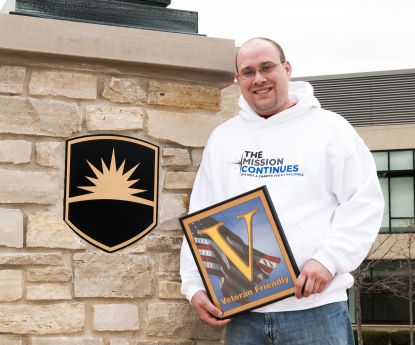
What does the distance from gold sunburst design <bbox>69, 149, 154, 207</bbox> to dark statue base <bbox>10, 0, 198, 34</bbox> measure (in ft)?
2.31

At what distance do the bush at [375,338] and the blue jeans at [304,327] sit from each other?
1065 inches

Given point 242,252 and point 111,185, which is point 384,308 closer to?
point 111,185

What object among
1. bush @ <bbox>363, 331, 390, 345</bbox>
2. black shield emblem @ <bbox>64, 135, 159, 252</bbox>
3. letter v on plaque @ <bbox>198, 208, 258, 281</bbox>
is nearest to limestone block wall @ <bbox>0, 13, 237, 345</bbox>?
black shield emblem @ <bbox>64, 135, 159, 252</bbox>

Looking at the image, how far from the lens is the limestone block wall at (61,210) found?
14.8 feet

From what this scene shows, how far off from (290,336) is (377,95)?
3525 cm

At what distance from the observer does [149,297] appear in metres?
4.75

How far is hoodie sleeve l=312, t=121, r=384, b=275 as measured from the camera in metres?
3.99

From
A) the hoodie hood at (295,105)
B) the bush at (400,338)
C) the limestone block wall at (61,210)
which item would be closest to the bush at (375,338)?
the bush at (400,338)

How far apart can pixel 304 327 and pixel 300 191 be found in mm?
603

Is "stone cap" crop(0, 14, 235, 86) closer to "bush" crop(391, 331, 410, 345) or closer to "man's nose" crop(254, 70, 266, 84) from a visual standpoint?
"man's nose" crop(254, 70, 266, 84)

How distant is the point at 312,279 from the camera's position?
395 cm

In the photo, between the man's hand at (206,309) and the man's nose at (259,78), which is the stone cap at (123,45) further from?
the man's hand at (206,309)

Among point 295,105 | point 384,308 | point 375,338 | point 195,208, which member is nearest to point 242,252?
point 195,208

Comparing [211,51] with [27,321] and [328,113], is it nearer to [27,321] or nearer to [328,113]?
[328,113]
